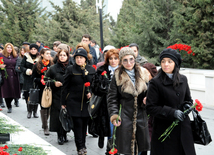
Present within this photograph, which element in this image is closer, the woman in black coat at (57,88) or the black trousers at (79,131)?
the black trousers at (79,131)

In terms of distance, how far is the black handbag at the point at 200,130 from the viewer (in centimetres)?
352

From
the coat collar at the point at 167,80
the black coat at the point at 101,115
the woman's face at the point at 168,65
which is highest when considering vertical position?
the woman's face at the point at 168,65

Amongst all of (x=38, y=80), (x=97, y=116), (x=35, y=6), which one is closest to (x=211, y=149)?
(x=97, y=116)

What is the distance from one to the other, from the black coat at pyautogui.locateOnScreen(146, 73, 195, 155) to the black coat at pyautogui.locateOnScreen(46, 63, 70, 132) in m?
3.45

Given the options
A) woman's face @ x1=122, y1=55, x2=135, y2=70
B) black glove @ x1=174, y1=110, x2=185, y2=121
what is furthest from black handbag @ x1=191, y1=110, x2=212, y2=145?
woman's face @ x1=122, y1=55, x2=135, y2=70

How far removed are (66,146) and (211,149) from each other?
9.82 ft

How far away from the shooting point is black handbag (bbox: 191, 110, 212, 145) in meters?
3.52

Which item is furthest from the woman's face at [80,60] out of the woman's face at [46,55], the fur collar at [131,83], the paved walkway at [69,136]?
the woman's face at [46,55]

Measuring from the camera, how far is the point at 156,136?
12.1 ft

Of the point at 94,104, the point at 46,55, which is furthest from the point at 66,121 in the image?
the point at 46,55

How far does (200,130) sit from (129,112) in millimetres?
1056

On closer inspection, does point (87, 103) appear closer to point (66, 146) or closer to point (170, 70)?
point (66, 146)

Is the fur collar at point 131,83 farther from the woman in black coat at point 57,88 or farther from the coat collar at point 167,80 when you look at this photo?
the woman in black coat at point 57,88

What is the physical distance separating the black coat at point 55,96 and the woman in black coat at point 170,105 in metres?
3.45
